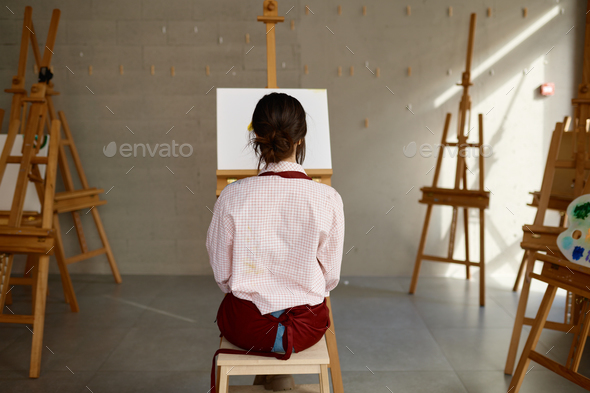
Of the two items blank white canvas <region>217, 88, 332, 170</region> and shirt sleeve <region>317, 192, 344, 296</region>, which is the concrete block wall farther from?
shirt sleeve <region>317, 192, 344, 296</region>

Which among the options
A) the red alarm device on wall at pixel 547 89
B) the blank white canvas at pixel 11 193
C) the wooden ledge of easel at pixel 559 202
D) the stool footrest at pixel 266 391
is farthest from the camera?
the red alarm device on wall at pixel 547 89

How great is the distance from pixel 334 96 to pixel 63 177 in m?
2.15

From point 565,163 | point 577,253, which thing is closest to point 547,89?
point 565,163

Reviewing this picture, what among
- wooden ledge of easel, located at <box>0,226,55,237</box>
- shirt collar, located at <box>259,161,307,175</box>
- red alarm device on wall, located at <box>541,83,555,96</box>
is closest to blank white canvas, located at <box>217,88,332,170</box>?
shirt collar, located at <box>259,161,307,175</box>

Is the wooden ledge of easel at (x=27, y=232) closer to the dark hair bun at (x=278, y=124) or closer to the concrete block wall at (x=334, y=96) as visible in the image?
the dark hair bun at (x=278, y=124)

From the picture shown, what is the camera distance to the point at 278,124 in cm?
150

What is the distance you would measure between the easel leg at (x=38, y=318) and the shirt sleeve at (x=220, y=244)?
4.26 ft

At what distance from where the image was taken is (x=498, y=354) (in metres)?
2.62

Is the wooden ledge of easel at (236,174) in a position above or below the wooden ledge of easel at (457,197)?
above

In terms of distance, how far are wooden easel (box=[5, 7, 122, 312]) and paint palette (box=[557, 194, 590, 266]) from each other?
9.05 feet

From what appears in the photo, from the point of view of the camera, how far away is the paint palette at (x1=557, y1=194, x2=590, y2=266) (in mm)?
1861

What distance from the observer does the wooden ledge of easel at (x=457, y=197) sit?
11.1 feet

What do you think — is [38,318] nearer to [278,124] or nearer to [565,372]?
[278,124]

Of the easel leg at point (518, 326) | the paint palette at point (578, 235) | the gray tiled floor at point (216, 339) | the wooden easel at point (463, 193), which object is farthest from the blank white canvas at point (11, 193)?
the paint palette at point (578, 235)
